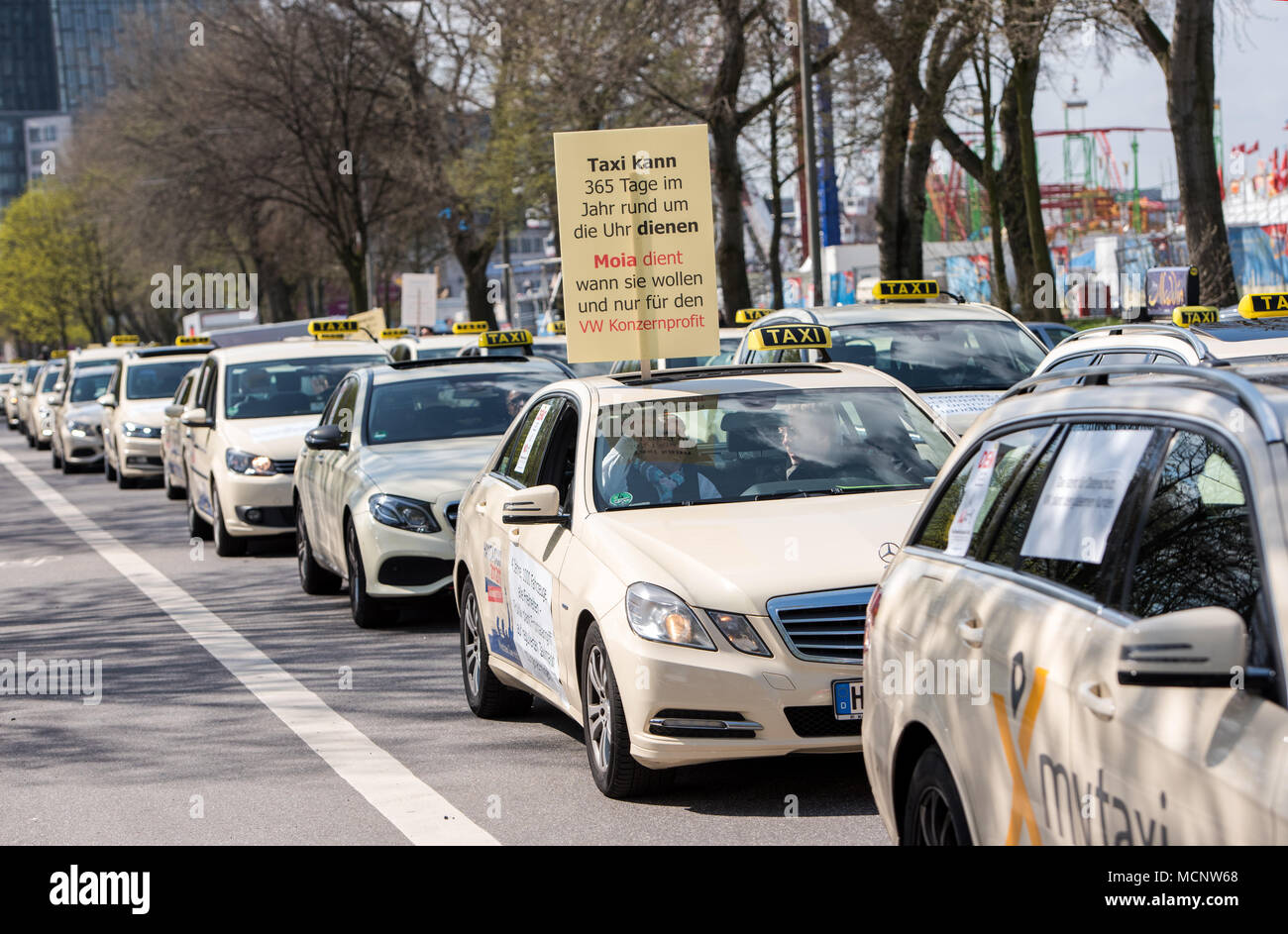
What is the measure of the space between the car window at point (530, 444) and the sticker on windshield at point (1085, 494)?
13.6ft

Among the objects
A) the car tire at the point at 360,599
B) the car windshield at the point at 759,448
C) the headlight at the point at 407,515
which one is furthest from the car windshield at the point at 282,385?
the car windshield at the point at 759,448

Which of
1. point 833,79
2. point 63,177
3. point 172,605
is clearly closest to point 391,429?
point 172,605

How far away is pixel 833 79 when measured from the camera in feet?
107

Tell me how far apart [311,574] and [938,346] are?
4.75 meters

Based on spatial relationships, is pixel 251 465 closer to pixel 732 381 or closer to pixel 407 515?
pixel 407 515

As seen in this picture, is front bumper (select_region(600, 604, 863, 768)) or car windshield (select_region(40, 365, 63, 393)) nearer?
front bumper (select_region(600, 604, 863, 768))

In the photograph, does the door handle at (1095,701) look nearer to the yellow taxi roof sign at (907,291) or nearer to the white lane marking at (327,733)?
the white lane marking at (327,733)

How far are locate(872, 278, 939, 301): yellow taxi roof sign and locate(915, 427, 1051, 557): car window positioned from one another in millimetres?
9865

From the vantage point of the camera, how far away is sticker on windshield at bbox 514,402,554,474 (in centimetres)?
822

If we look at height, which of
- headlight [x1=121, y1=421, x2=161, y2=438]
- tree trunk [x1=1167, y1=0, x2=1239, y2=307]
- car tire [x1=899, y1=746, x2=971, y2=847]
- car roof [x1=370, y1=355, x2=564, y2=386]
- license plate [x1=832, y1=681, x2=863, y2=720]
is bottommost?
headlight [x1=121, y1=421, x2=161, y2=438]

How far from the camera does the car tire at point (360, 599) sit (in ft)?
36.8

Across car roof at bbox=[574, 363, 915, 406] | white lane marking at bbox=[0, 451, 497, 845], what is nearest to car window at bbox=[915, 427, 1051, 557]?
white lane marking at bbox=[0, 451, 497, 845]

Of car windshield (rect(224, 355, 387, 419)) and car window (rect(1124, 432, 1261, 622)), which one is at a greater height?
car window (rect(1124, 432, 1261, 622))

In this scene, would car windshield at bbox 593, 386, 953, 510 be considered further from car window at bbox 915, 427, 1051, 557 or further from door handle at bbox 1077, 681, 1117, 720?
door handle at bbox 1077, 681, 1117, 720
